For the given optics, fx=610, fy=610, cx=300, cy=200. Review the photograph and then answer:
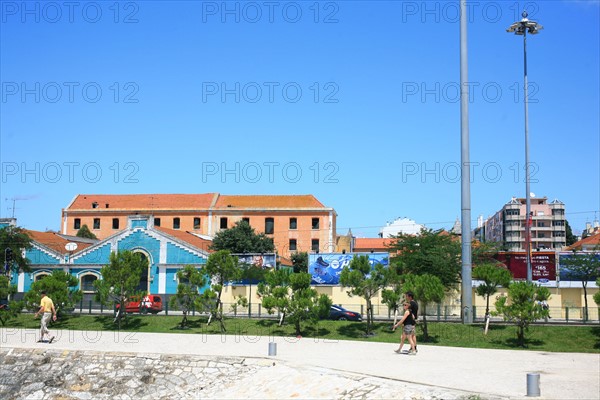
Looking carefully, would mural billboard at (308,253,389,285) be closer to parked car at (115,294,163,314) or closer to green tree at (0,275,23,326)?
parked car at (115,294,163,314)

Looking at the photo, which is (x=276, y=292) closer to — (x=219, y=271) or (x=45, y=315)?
(x=219, y=271)

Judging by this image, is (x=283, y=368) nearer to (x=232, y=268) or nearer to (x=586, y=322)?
(x=232, y=268)

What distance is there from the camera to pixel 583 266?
39.7 meters

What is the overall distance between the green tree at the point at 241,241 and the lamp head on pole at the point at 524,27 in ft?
131

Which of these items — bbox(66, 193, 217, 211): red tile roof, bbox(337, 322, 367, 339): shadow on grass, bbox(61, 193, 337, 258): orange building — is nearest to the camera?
bbox(337, 322, 367, 339): shadow on grass

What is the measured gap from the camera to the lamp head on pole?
1240 inches

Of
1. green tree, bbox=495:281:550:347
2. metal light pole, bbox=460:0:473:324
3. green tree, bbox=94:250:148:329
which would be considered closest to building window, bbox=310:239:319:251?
green tree, bbox=94:250:148:329

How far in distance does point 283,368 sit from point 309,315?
8156mm

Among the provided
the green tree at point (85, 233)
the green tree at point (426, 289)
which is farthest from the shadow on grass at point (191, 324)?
the green tree at point (85, 233)

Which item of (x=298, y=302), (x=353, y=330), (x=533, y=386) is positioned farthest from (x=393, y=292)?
(x=533, y=386)

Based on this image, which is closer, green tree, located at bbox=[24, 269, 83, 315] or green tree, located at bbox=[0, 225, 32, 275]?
green tree, located at bbox=[24, 269, 83, 315]

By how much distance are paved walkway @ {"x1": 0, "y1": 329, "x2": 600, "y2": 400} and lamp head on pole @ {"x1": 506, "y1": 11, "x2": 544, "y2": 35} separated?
1945cm

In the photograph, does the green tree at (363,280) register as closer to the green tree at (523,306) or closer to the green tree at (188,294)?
→ the green tree at (523,306)

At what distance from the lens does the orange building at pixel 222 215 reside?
7775cm
